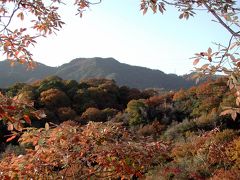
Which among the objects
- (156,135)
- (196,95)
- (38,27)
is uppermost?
(38,27)

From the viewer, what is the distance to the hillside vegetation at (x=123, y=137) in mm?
4395

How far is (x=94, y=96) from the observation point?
2406 cm

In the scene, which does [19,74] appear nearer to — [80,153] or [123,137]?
[123,137]

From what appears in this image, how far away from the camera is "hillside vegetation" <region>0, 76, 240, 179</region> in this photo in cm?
439

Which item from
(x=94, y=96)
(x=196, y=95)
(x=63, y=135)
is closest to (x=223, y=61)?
(x=63, y=135)

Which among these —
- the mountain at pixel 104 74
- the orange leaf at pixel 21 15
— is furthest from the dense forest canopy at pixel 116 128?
the mountain at pixel 104 74

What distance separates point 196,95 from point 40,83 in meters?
9.82

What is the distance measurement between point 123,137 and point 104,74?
63.9m

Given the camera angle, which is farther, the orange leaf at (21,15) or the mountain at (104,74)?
the mountain at (104,74)

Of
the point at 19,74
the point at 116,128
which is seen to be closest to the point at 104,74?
the point at 19,74

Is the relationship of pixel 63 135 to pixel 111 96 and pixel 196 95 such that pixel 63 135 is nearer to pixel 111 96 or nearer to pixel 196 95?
pixel 196 95

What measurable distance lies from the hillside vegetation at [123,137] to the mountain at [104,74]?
137 ft

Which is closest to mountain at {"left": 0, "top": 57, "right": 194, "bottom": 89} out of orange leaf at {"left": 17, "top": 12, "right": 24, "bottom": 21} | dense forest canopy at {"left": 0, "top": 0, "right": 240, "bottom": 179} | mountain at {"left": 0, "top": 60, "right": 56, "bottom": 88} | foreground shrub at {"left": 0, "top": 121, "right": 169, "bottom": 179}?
mountain at {"left": 0, "top": 60, "right": 56, "bottom": 88}

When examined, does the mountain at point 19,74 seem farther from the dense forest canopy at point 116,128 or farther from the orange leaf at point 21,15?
the orange leaf at point 21,15
